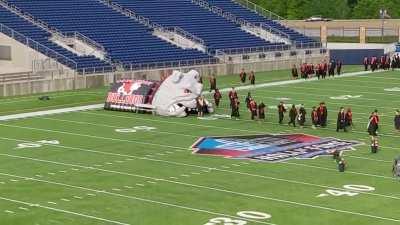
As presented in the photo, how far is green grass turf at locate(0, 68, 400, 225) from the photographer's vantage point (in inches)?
669

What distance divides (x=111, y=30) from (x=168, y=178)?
31448 millimetres

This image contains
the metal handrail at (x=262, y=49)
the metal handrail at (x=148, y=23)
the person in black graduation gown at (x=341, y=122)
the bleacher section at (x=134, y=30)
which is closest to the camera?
the person in black graduation gown at (x=341, y=122)

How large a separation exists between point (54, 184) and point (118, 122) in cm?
1061

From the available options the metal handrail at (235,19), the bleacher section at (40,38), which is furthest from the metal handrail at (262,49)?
the bleacher section at (40,38)

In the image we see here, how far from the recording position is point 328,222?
53.6ft

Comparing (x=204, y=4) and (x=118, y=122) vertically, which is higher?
(x=204, y=4)

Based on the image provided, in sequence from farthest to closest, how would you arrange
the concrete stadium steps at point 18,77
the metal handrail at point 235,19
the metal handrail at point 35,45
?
the metal handrail at point 235,19
the metal handrail at point 35,45
the concrete stadium steps at point 18,77

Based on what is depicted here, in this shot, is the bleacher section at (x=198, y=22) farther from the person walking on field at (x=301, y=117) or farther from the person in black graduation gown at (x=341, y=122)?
the person in black graduation gown at (x=341, y=122)

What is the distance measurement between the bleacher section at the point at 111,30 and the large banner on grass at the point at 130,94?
11.6 meters

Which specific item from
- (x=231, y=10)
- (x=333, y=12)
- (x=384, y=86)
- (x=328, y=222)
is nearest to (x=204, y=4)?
(x=231, y=10)

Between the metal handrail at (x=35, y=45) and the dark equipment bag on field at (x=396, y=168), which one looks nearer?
the dark equipment bag on field at (x=396, y=168)

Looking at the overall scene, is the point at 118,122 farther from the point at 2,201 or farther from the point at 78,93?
the point at 2,201

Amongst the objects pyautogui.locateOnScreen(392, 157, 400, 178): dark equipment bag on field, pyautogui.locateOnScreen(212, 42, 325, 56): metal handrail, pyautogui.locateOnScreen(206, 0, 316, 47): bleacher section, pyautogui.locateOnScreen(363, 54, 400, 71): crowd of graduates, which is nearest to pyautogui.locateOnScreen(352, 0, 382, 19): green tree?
pyautogui.locateOnScreen(206, 0, 316, 47): bleacher section

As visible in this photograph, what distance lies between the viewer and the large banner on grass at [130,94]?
109 ft
